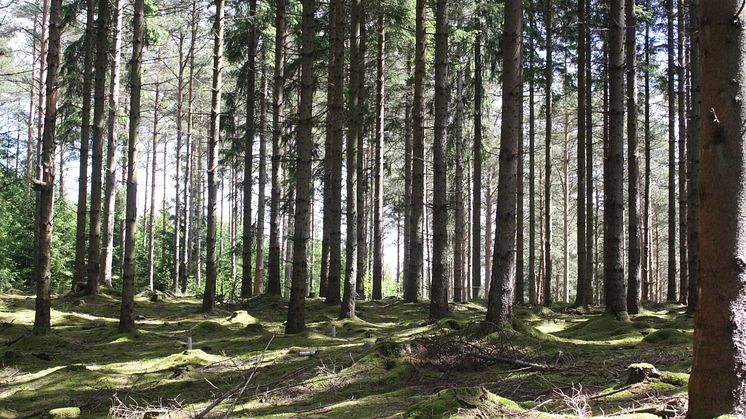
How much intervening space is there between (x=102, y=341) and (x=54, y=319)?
2.34m

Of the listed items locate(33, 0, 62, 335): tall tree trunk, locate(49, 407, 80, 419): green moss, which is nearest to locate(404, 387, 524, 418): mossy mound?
locate(49, 407, 80, 419): green moss

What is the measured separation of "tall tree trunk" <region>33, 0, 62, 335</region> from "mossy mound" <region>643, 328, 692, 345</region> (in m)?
9.57

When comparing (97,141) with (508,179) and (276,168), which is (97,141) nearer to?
(276,168)

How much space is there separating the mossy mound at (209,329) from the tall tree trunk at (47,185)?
2.56 meters

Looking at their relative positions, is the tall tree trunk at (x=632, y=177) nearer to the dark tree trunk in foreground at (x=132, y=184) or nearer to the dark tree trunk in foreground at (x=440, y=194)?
the dark tree trunk in foreground at (x=440, y=194)

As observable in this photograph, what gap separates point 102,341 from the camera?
36.3ft

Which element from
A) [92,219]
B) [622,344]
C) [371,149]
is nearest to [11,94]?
[371,149]

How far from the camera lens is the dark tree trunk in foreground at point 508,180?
873 centimetres

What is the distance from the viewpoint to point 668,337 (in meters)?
8.67

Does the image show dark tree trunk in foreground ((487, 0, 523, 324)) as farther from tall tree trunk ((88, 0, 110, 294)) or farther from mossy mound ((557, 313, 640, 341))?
tall tree trunk ((88, 0, 110, 294))

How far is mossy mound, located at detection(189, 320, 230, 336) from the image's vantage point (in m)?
11.6

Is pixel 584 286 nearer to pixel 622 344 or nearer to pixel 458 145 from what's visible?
pixel 458 145

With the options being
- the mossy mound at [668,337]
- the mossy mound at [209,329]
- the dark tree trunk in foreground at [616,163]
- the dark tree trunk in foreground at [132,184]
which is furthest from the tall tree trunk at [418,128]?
the dark tree trunk in foreground at [132,184]

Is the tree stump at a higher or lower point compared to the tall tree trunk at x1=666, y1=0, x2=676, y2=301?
lower
